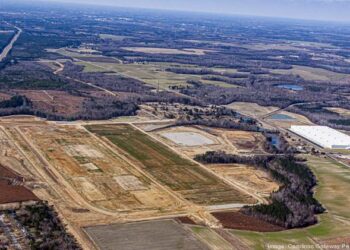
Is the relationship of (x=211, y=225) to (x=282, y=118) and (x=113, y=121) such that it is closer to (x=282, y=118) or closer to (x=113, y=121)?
(x=113, y=121)

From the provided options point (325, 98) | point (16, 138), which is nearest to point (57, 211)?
point (16, 138)

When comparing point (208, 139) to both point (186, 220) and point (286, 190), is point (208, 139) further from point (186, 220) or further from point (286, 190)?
point (186, 220)

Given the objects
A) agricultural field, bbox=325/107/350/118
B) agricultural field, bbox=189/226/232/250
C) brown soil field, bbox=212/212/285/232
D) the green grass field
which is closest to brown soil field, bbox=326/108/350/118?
agricultural field, bbox=325/107/350/118

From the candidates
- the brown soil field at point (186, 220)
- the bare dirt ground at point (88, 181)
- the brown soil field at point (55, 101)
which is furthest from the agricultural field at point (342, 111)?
the brown soil field at point (186, 220)

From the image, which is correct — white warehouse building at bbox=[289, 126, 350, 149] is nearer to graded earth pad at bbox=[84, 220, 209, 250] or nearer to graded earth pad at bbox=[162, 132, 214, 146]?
graded earth pad at bbox=[162, 132, 214, 146]

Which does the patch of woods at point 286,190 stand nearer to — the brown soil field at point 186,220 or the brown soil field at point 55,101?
the brown soil field at point 186,220

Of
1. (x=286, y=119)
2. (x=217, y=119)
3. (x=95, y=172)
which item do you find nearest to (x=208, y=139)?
(x=217, y=119)
